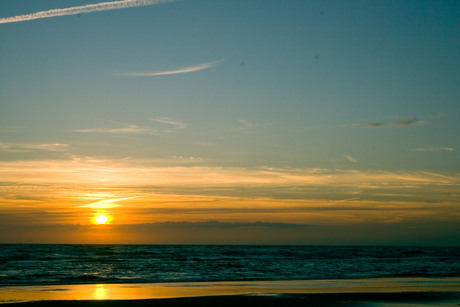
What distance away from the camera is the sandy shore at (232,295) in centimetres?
1822

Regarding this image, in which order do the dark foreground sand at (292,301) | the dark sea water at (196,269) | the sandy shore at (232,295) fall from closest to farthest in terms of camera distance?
the dark foreground sand at (292,301), the sandy shore at (232,295), the dark sea water at (196,269)

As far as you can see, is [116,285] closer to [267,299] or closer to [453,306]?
[267,299]

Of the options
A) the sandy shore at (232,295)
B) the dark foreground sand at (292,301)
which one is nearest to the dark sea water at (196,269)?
the sandy shore at (232,295)

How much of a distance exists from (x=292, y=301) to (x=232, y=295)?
272 centimetres

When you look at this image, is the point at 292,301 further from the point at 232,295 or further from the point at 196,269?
the point at 196,269

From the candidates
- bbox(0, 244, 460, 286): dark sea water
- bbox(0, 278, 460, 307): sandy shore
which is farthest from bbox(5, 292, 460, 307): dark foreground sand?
bbox(0, 244, 460, 286): dark sea water

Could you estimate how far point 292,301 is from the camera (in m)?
18.9

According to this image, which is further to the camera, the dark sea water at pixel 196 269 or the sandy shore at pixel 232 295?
the dark sea water at pixel 196 269

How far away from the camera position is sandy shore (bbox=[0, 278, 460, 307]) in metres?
18.2

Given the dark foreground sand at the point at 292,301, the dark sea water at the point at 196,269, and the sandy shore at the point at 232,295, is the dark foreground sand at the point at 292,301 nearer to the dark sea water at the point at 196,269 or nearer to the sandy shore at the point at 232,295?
the sandy shore at the point at 232,295

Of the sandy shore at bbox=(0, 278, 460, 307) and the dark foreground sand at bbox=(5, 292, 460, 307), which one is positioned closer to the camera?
the dark foreground sand at bbox=(5, 292, 460, 307)

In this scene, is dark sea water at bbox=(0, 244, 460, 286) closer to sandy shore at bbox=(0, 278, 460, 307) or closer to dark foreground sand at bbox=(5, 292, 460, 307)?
sandy shore at bbox=(0, 278, 460, 307)

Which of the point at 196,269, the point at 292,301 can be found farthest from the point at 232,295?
the point at 196,269

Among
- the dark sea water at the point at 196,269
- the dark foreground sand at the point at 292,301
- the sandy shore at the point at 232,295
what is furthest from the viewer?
the dark sea water at the point at 196,269
